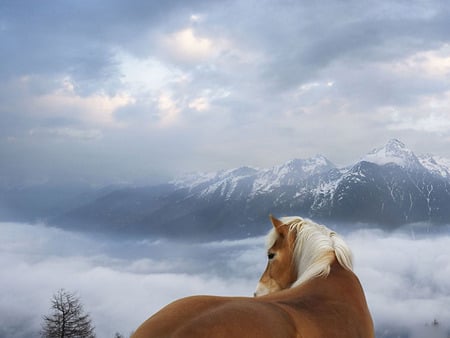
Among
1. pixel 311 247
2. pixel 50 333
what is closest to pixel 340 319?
pixel 311 247

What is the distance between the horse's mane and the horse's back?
2384 millimetres

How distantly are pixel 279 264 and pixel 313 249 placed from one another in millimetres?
800

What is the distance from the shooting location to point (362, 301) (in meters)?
6.67

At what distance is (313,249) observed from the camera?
7562 millimetres

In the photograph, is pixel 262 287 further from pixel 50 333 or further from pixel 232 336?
pixel 50 333

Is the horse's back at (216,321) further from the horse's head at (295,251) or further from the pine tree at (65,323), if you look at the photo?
the pine tree at (65,323)

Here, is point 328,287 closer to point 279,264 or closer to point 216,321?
point 279,264

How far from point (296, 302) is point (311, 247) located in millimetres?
2184

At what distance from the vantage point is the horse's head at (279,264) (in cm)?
803

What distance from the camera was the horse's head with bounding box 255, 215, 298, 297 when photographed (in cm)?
803

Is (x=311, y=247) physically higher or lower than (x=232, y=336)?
higher

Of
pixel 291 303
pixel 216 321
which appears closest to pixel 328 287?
pixel 291 303

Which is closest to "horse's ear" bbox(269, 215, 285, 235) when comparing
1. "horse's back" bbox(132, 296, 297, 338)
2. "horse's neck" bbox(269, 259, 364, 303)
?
"horse's neck" bbox(269, 259, 364, 303)

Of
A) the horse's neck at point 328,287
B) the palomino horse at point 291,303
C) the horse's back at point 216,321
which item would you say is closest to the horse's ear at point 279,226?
the palomino horse at point 291,303
